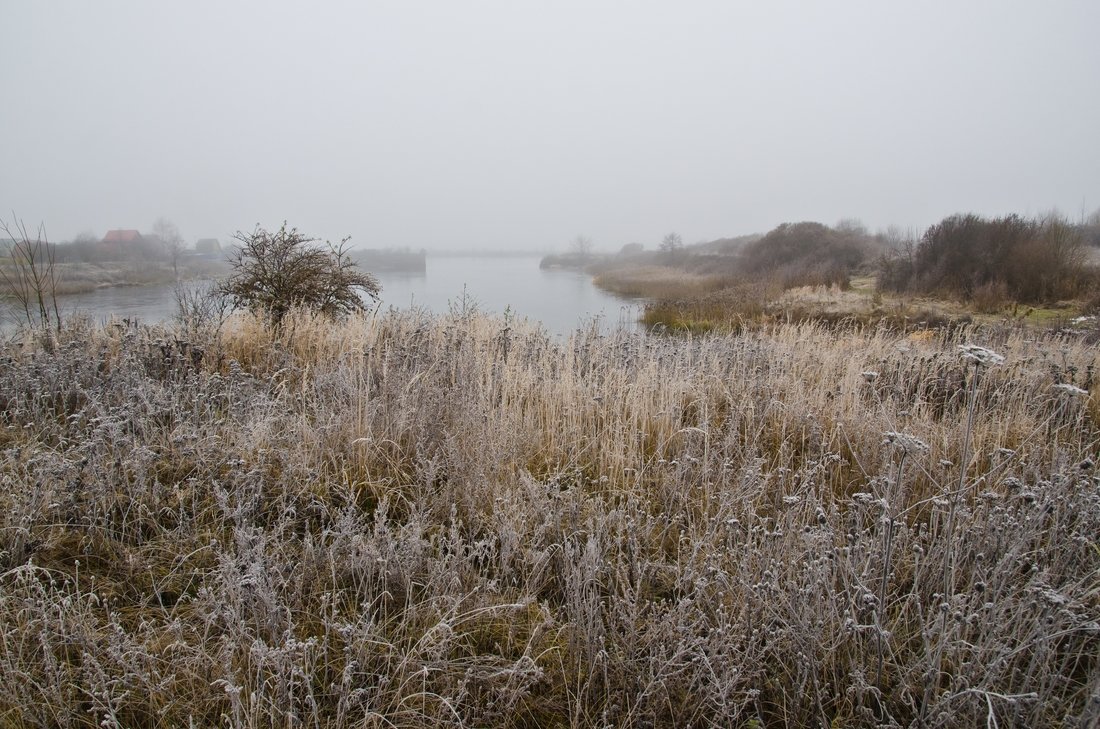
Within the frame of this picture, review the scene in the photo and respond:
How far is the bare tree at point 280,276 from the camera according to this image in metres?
8.63

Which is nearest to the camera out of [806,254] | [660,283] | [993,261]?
[993,261]

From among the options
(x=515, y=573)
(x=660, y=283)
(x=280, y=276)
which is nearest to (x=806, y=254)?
(x=660, y=283)

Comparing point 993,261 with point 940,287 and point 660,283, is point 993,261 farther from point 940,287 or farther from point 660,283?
point 660,283

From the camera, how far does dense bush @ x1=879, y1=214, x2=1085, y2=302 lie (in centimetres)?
1675

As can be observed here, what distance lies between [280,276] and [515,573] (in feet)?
26.7

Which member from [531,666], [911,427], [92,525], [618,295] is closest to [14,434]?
[92,525]

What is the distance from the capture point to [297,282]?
29.2ft

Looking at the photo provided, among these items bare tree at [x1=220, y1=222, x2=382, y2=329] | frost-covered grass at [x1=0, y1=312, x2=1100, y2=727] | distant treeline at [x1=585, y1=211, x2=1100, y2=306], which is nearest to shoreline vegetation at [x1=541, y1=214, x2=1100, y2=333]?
distant treeline at [x1=585, y1=211, x2=1100, y2=306]

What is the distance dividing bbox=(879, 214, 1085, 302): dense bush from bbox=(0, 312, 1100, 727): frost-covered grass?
56.5 ft

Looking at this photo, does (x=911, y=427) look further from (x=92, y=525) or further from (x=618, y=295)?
(x=618, y=295)

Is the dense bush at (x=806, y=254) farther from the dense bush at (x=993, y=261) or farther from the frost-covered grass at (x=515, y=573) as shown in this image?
the frost-covered grass at (x=515, y=573)

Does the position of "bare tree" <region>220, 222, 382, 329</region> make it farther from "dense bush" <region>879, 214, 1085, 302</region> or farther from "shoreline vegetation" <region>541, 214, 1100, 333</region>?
"dense bush" <region>879, 214, 1085, 302</region>

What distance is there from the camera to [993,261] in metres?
17.8

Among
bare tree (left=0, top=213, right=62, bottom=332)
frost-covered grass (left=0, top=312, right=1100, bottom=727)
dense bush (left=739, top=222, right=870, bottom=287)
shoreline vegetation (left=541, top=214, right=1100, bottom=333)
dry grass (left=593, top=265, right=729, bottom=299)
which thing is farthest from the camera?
dry grass (left=593, top=265, right=729, bottom=299)
